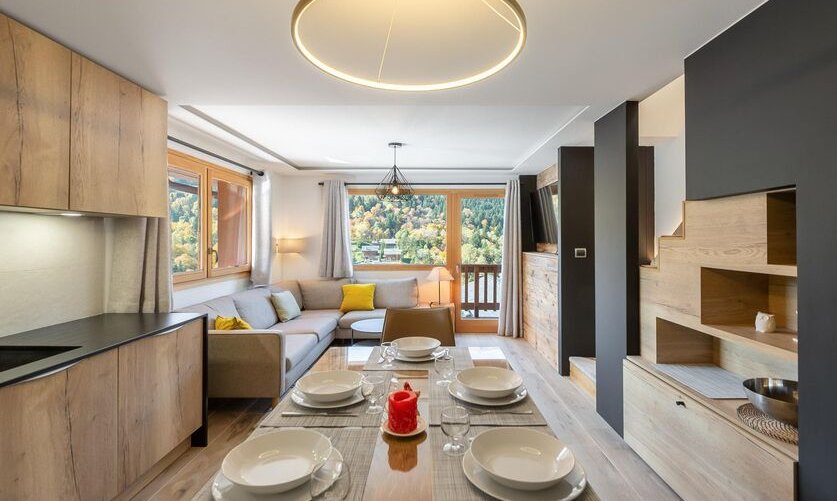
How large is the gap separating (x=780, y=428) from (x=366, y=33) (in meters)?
2.27

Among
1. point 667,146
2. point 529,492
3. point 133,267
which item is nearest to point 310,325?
point 133,267

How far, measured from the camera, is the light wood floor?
2.12 m

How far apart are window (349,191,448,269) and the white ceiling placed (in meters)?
2.34

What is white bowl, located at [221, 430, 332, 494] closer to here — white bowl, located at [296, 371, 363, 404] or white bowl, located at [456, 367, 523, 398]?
white bowl, located at [296, 371, 363, 404]

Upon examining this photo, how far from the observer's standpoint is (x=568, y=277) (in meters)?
4.05

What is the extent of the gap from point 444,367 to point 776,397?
1448mm

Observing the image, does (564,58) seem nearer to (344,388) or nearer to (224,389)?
(344,388)

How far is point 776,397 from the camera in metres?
1.69

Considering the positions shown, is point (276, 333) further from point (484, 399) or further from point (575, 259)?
point (575, 259)

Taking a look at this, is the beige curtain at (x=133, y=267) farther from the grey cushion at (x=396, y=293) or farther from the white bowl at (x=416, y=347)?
the grey cushion at (x=396, y=293)

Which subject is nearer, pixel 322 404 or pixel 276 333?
pixel 322 404

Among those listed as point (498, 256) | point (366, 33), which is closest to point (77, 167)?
point (366, 33)

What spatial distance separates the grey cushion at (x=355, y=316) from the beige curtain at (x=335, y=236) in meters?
0.74

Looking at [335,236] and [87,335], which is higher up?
[335,236]
